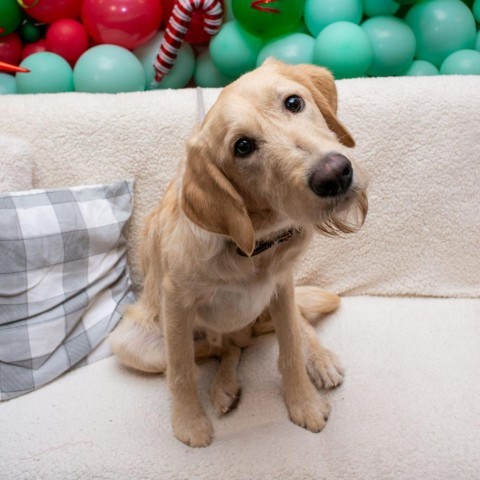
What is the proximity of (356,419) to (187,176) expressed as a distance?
0.96m

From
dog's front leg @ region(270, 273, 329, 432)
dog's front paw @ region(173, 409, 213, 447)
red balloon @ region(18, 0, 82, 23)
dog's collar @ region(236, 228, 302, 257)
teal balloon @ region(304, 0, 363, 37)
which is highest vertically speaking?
teal balloon @ region(304, 0, 363, 37)

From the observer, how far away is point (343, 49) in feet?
6.82

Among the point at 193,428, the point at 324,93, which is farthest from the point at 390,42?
the point at 193,428

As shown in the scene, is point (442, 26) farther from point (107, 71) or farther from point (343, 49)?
point (107, 71)

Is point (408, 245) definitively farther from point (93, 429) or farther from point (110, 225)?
point (93, 429)

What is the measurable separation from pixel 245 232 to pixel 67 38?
1756mm

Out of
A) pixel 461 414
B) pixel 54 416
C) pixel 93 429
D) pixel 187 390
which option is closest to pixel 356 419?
pixel 461 414

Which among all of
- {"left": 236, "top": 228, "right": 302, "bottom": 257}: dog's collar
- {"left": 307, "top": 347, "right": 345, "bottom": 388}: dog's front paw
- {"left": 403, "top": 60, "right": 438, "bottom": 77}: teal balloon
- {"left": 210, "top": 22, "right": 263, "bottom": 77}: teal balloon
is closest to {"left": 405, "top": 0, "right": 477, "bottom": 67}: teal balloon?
{"left": 403, "top": 60, "right": 438, "bottom": 77}: teal balloon

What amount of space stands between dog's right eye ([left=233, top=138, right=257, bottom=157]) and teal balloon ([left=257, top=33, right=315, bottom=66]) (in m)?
1.15

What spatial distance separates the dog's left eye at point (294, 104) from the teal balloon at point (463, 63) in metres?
1.38

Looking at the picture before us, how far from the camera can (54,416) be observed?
1611 millimetres

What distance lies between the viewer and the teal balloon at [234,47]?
7.43 ft

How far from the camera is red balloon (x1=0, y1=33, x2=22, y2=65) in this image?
7.93 feet

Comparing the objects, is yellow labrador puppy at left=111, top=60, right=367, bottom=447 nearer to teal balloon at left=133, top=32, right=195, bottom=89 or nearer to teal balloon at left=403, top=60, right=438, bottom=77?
teal balloon at left=133, top=32, right=195, bottom=89
